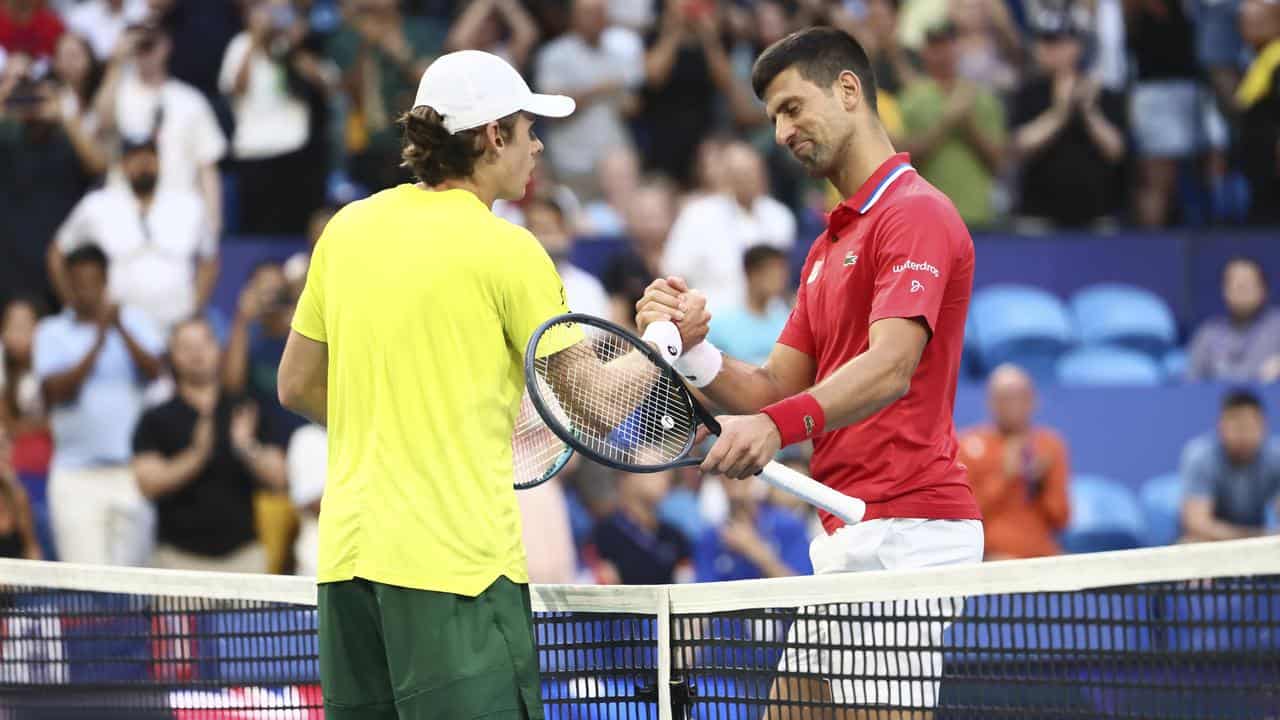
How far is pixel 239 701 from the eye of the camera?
4895mm

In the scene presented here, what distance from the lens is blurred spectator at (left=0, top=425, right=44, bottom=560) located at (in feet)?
30.9

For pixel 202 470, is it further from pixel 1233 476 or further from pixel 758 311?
pixel 1233 476

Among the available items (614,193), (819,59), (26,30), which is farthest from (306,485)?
(819,59)

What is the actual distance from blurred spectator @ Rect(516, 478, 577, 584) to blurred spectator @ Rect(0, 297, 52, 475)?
10.6ft

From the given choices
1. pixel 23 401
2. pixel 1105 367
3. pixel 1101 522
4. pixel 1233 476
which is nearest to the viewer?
pixel 1233 476

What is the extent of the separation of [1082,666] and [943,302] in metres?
1.01

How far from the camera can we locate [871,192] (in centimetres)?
453

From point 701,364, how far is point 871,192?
64 cm

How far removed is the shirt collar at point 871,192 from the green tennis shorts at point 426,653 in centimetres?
135

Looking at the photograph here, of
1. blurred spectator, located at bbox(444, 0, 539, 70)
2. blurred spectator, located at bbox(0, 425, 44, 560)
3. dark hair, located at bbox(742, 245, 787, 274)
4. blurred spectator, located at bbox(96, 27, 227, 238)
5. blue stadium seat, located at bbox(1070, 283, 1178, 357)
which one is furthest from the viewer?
blurred spectator, located at bbox(444, 0, 539, 70)

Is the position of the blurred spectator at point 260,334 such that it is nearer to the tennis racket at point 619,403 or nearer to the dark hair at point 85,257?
the dark hair at point 85,257

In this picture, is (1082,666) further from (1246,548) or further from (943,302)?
(943,302)

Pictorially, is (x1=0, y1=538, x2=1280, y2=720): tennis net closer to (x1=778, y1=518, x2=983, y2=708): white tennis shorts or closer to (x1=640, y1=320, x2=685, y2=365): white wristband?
(x1=778, y1=518, x2=983, y2=708): white tennis shorts

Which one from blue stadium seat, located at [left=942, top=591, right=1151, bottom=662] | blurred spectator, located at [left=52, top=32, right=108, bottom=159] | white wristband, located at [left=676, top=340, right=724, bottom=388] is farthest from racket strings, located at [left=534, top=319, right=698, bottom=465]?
blurred spectator, located at [left=52, top=32, right=108, bottom=159]
